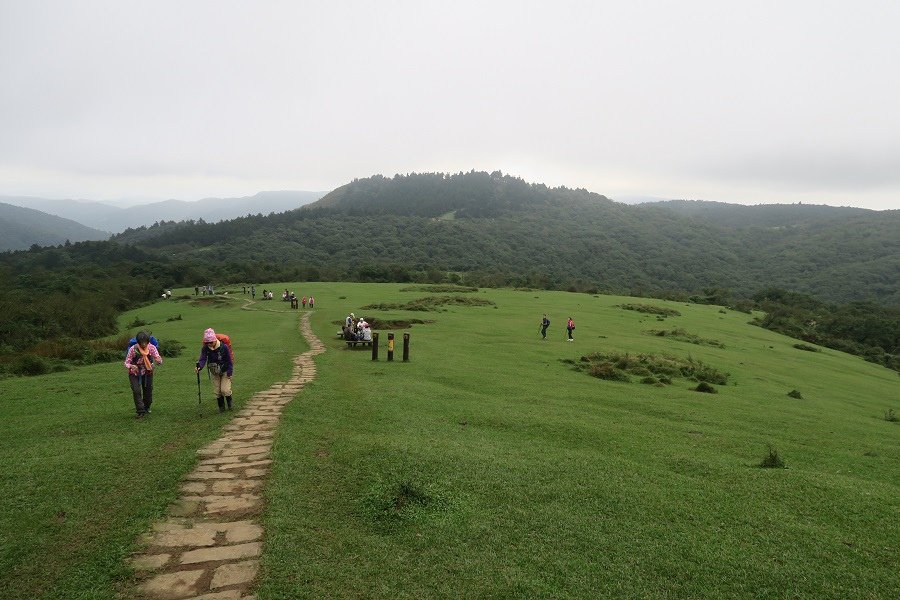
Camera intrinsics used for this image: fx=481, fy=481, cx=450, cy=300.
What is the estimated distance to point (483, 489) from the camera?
876 centimetres

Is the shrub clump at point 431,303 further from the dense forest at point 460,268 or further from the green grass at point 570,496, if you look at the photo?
the green grass at point 570,496

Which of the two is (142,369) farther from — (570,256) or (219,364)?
(570,256)

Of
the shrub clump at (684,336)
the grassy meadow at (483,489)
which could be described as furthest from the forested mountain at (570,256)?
the grassy meadow at (483,489)

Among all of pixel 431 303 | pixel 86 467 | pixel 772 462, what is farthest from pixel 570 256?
pixel 86 467

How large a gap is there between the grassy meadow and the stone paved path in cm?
30

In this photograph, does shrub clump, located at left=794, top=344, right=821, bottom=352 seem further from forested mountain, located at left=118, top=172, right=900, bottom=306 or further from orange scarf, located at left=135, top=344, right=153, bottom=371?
forested mountain, located at left=118, top=172, right=900, bottom=306

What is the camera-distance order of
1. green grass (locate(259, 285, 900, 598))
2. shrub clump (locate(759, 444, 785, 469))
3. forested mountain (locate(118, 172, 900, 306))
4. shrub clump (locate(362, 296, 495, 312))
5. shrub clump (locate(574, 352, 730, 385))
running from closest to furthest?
green grass (locate(259, 285, 900, 598)) < shrub clump (locate(759, 444, 785, 469)) < shrub clump (locate(574, 352, 730, 385)) < shrub clump (locate(362, 296, 495, 312)) < forested mountain (locate(118, 172, 900, 306))

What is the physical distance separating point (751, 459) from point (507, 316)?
126 ft

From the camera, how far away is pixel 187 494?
8547mm

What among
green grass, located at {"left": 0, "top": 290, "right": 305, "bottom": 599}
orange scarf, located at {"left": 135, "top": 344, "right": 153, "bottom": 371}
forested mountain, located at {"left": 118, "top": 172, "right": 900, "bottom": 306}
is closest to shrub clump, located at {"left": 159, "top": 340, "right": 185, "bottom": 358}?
green grass, located at {"left": 0, "top": 290, "right": 305, "bottom": 599}

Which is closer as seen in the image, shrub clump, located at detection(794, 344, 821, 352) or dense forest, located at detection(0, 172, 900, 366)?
shrub clump, located at detection(794, 344, 821, 352)

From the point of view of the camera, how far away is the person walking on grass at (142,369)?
13.3 m

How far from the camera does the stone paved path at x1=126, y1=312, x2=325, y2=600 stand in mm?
6141

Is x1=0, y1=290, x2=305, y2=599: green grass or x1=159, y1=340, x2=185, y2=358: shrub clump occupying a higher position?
x1=0, y1=290, x2=305, y2=599: green grass
